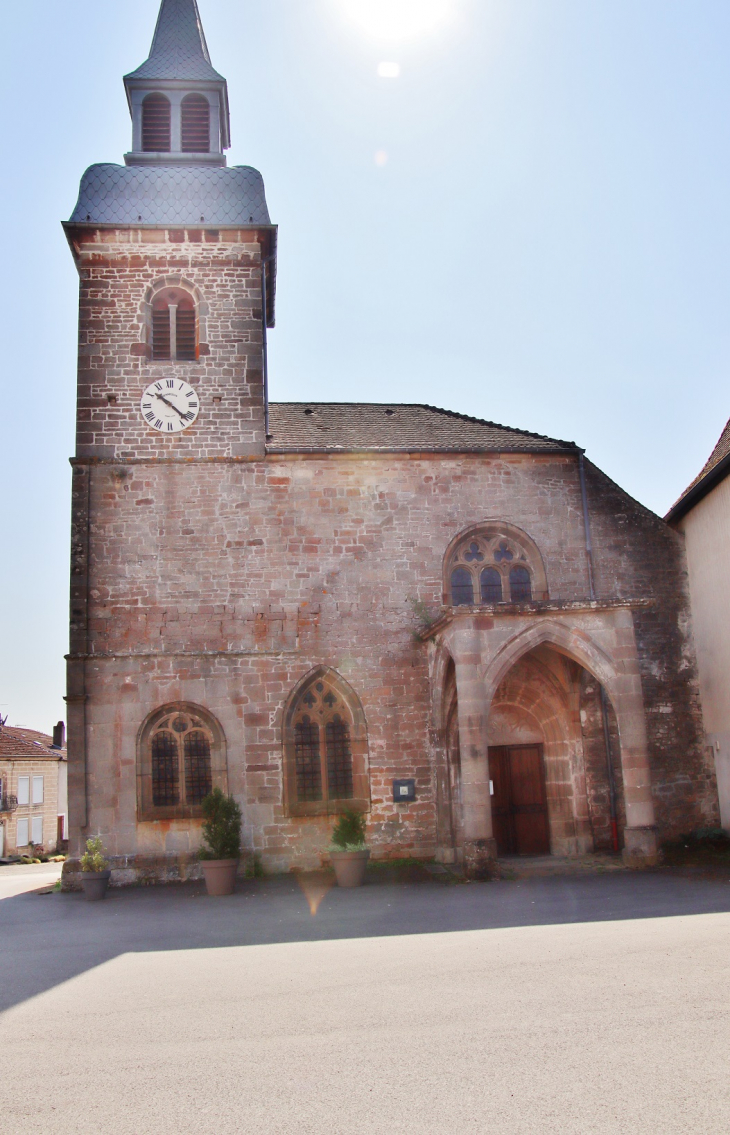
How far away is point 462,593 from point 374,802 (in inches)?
157

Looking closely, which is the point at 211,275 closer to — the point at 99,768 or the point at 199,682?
the point at 199,682

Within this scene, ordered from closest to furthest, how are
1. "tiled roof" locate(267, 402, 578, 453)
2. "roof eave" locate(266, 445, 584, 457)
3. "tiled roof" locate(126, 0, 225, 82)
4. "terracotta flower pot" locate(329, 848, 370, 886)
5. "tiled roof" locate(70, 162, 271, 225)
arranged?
"terracotta flower pot" locate(329, 848, 370, 886) → "roof eave" locate(266, 445, 584, 457) → "tiled roof" locate(267, 402, 578, 453) → "tiled roof" locate(70, 162, 271, 225) → "tiled roof" locate(126, 0, 225, 82)

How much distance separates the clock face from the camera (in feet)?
54.0

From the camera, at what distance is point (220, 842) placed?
13.6 m

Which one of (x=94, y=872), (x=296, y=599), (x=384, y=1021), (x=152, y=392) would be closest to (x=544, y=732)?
(x=296, y=599)

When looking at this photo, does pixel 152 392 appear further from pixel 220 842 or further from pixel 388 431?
pixel 220 842

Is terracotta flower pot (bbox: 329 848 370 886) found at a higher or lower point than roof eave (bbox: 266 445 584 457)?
lower

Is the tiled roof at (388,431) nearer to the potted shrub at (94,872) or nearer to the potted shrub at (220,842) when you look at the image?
the potted shrub at (220,842)

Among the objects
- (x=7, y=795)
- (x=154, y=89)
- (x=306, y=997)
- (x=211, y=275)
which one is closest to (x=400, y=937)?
(x=306, y=997)

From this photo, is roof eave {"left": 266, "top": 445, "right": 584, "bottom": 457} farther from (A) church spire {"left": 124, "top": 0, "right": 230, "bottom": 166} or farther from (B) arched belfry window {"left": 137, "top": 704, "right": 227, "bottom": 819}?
(A) church spire {"left": 124, "top": 0, "right": 230, "bottom": 166}

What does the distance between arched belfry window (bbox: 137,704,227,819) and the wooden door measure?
4.70m

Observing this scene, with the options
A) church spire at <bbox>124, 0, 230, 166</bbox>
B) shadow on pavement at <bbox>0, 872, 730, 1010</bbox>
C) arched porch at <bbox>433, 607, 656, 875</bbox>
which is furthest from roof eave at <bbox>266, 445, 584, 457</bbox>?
shadow on pavement at <bbox>0, 872, 730, 1010</bbox>

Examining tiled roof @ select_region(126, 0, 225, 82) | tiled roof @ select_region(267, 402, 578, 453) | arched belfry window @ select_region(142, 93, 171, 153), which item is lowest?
tiled roof @ select_region(267, 402, 578, 453)

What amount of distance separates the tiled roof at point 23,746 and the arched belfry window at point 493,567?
2879 cm
